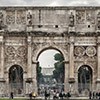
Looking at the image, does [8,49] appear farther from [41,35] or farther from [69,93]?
[69,93]

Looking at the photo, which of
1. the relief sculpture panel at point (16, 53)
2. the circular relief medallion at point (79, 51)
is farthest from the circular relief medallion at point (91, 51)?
the relief sculpture panel at point (16, 53)

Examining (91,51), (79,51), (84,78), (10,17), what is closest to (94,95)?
(91,51)

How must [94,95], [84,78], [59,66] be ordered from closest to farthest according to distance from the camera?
[94,95]
[84,78]
[59,66]

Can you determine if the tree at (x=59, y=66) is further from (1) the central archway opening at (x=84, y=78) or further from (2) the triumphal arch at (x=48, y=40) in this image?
(2) the triumphal arch at (x=48, y=40)

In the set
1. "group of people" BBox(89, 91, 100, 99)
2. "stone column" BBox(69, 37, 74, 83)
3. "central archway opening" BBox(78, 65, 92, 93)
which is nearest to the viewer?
"group of people" BBox(89, 91, 100, 99)

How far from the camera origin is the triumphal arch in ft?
205

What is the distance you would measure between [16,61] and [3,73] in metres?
1.99

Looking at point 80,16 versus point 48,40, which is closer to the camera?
point 48,40

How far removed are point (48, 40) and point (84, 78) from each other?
29.8m

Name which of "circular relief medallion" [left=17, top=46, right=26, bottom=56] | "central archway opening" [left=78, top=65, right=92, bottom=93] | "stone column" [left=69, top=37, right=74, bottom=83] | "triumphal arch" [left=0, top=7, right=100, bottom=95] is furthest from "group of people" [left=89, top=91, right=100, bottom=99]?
"circular relief medallion" [left=17, top=46, right=26, bottom=56]

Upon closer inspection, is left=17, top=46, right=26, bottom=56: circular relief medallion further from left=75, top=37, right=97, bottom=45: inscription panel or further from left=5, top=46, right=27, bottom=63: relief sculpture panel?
left=75, top=37, right=97, bottom=45: inscription panel

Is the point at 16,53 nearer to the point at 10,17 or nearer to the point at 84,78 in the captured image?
the point at 10,17

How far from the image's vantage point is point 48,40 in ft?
207

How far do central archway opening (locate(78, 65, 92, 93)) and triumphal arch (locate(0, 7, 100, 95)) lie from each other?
0.42ft
